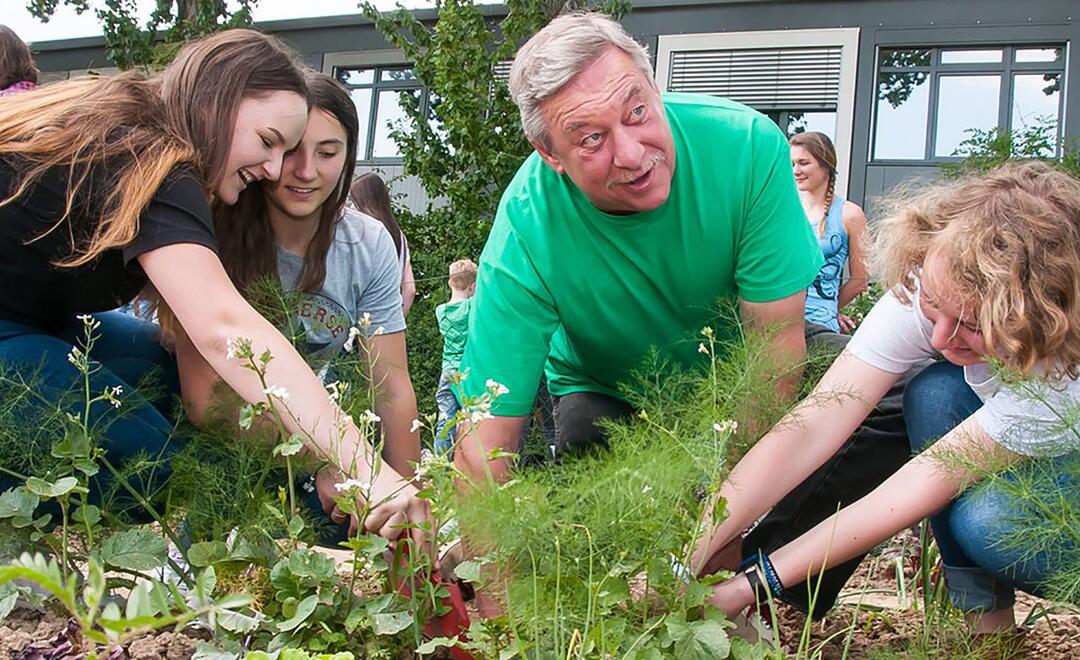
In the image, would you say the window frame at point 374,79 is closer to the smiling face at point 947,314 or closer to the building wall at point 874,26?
the building wall at point 874,26

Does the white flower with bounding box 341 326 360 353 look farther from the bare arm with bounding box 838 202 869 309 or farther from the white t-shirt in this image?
the bare arm with bounding box 838 202 869 309

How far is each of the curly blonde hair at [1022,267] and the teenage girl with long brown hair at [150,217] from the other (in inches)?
37.8

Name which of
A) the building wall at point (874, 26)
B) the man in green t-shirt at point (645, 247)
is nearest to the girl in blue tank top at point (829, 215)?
the man in green t-shirt at point (645, 247)

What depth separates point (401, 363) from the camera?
272cm

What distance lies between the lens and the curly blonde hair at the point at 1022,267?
5.52 ft

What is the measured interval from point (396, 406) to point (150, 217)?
37.3 inches

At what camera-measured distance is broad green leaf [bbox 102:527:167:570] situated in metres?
1.75

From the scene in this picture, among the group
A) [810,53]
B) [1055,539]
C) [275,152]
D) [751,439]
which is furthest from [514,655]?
[810,53]

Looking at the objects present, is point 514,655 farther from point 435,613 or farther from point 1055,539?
point 1055,539

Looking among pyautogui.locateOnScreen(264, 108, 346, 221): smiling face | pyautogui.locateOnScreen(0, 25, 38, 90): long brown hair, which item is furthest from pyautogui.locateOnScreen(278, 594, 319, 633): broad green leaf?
pyautogui.locateOnScreen(0, 25, 38, 90): long brown hair

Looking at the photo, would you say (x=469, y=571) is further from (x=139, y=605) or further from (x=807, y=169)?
(x=807, y=169)

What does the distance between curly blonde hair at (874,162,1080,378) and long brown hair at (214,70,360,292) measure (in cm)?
137

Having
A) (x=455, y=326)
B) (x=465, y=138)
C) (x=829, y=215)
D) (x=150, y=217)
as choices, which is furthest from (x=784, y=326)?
(x=465, y=138)

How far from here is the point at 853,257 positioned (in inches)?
175
